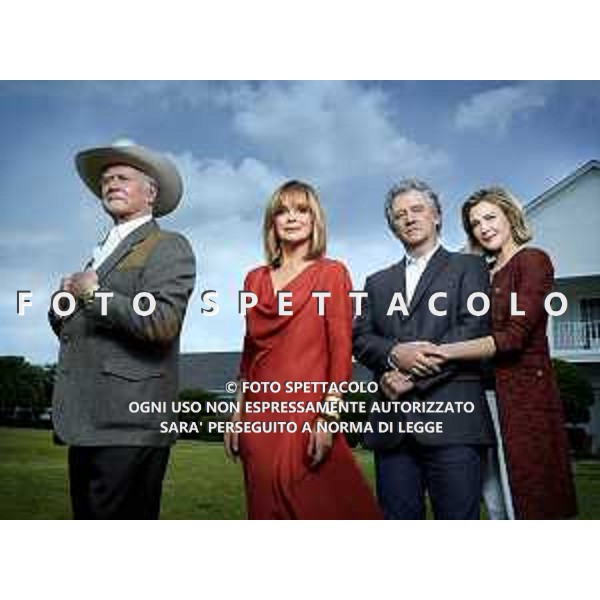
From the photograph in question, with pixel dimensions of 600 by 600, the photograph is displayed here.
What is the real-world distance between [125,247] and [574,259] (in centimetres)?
210

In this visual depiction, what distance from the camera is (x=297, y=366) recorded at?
532 cm

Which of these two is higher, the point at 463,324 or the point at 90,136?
the point at 90,136

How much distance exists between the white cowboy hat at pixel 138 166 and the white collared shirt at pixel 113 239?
0.31ft

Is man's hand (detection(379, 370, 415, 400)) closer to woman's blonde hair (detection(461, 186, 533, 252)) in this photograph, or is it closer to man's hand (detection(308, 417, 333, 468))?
man's hand (detection(308, 417, 333, 468))

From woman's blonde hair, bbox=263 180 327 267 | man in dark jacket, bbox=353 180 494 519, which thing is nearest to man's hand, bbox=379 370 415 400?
man in dark jacket, bbox=353 180 494 519

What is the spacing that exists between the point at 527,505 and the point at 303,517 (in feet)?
3.42

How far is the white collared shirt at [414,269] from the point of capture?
17.7ft

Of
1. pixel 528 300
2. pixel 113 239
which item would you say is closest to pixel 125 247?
pixel 113 239

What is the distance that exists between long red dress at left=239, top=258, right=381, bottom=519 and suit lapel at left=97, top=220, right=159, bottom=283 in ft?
1.76

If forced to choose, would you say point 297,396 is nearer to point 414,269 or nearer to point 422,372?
point 422,372

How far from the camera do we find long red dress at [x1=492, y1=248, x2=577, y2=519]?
538cm
